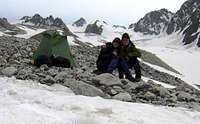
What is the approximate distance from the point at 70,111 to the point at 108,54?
7914 mm

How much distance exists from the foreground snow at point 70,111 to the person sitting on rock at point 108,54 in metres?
5.95

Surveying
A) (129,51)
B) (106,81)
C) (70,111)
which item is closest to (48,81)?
(106,81)

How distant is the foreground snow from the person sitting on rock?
19.5 ft

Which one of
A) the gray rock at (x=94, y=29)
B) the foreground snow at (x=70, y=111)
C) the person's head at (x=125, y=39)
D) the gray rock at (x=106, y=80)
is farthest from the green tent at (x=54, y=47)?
the gray rock at (x=94, y=29)

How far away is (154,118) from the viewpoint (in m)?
8.71

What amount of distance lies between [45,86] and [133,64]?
6.27m

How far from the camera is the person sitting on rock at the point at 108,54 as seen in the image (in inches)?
632

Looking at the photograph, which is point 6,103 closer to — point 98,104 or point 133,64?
point 98,104

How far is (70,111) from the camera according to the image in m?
8.48

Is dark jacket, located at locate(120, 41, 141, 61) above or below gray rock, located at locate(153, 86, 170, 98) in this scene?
above

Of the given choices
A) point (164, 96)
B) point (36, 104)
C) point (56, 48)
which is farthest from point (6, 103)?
point (56, 48)

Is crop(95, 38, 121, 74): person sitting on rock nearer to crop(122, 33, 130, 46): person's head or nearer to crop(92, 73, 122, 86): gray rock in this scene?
crop(122, 33, 130, 46): person's head

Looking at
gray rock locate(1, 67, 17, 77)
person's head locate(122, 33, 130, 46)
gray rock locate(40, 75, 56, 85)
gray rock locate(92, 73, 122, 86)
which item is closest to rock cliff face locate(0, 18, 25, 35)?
person's head locate(122, 33, 130, 46)

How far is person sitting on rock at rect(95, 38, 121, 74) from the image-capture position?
52.6 ft
